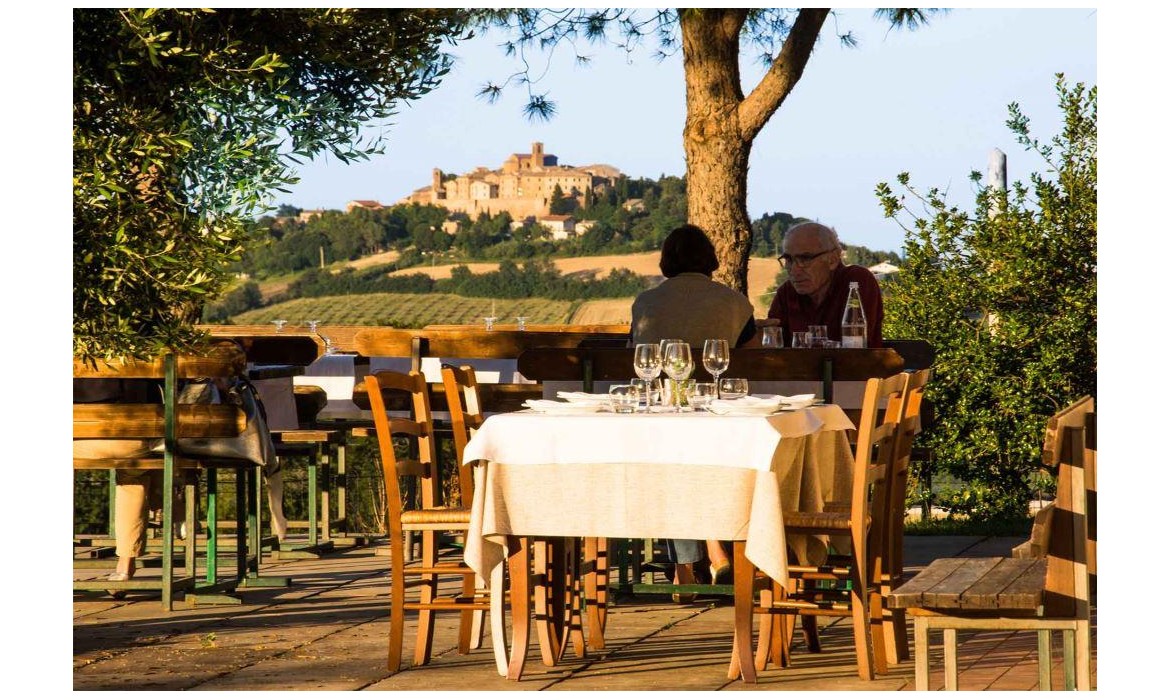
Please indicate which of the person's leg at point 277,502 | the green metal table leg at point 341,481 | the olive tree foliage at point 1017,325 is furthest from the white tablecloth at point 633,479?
the olive tree foliage at point 1017,325

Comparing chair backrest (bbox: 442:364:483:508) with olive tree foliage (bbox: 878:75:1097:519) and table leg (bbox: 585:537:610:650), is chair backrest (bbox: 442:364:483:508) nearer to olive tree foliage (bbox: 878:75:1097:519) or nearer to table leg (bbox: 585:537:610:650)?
table leg (bbox: 585:537:610:650)

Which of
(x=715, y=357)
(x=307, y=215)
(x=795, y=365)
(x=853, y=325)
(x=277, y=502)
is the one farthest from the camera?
(x=307, y=215)

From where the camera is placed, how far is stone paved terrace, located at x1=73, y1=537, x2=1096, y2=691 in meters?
5.07

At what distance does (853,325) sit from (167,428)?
285 centimetres

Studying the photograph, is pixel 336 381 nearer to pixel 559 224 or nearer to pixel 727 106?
pixel 727 106

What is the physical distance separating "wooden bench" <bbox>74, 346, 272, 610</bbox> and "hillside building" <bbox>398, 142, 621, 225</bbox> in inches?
2513

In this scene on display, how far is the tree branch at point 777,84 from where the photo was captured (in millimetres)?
10016

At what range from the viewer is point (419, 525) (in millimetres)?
5332

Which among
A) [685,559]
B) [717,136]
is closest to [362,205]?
[717,136]

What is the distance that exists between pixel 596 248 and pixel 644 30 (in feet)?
184

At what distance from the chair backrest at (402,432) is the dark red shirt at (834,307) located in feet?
7.79

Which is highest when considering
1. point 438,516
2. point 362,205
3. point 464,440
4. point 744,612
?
point 362,205

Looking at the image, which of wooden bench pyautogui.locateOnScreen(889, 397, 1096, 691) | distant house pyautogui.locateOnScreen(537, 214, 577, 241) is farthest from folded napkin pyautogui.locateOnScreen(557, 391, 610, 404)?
distant house pyautogui.locateOnScreen(537, 214, 577, 241)

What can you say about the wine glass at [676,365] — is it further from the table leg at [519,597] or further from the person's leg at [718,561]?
the person's leg at [718,561]
